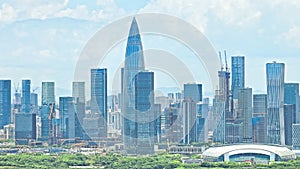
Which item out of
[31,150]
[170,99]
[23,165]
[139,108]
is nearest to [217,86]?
[170,99]

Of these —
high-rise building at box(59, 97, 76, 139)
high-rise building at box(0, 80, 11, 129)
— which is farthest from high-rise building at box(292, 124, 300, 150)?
high-rise building at box(0, 80, 11, 129)

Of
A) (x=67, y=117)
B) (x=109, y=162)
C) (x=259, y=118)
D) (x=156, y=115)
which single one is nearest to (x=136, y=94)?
(x=156, y=115)

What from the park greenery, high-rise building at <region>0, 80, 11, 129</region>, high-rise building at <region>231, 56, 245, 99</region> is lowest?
the park greenery

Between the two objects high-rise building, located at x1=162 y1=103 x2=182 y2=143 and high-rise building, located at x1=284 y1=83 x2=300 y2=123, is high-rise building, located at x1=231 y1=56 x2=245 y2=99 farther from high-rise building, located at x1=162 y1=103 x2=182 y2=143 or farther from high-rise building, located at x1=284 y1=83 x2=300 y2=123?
high-rise building, located at x1=162 y1=103 x2=182 y2=143

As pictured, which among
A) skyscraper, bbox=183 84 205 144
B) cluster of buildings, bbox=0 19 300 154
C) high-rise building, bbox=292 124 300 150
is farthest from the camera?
skyscraper, bbox=183 84 205 144

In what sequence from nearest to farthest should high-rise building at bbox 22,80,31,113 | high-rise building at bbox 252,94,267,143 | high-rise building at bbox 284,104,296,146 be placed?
high-rise building at bbox 284,104,296,146 → high-rise building at bbox 252,94,267,143 → high-rise building at bbox 22,80,31,113

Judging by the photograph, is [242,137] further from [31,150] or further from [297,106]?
[31,150]

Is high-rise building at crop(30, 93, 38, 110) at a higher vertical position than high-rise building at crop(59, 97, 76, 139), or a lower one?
higher
